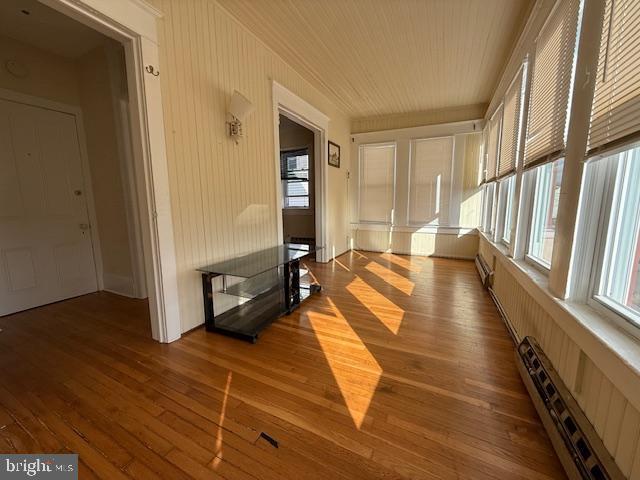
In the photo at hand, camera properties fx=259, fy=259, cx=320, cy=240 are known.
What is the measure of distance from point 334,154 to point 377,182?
129 centimetres

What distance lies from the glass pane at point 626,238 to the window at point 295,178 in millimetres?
5413

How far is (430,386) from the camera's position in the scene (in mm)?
1636

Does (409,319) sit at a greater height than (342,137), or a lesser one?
lesser

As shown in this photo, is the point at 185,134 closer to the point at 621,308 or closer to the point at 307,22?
the point at 307,22

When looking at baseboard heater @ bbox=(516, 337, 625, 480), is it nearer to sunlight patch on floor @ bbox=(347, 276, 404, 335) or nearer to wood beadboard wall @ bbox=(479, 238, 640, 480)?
wood beadboard wall @ bbox=(479, 238, 640, 480)

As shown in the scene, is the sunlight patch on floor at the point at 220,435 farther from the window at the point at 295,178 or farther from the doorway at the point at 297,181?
the window at the point at 295,178

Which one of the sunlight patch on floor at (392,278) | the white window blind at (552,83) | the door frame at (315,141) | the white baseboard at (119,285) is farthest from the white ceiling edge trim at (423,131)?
the white baseboard at (119,285)

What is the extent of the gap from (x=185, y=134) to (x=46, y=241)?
2278 millimetres

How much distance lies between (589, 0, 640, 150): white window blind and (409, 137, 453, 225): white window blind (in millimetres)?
4203

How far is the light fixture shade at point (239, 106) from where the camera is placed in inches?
98.0

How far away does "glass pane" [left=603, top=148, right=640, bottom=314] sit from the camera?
41.3 inches

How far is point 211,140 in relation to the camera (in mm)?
2434

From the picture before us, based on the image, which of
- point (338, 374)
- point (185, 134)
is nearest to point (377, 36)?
point (185, 134)

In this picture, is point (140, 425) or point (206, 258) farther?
point (206, 258)
